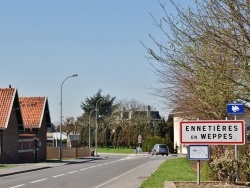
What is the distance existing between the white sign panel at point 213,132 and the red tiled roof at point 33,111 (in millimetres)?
39357

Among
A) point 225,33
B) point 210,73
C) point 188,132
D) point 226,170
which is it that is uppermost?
point 225,33

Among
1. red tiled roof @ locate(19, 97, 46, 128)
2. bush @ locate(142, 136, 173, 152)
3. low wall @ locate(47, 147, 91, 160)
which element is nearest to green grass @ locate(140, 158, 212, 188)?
red tiled roof @ locate(19, 97, 46, 128)

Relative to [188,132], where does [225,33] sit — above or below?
above

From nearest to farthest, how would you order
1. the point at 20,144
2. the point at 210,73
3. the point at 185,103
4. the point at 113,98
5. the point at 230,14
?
the point at 230,14, the point at 210,73, the point at 185,103, the point at 20,144, the point at 113,98

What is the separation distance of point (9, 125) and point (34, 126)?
271 inches

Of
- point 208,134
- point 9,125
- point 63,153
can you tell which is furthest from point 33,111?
point 208,134

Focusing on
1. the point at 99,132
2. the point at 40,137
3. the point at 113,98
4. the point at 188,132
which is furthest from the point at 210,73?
the point at 113,98

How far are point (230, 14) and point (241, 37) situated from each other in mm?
499

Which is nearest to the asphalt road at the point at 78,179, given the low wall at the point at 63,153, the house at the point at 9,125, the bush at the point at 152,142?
the house at the point at 9,125

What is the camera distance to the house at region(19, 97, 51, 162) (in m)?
50.1

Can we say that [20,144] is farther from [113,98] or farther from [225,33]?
[113,98]

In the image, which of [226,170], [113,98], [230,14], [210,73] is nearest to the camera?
[230,14]

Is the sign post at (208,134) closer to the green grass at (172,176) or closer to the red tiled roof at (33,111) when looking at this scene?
the green grass at (172,176)

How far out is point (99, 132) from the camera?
98562 mm
